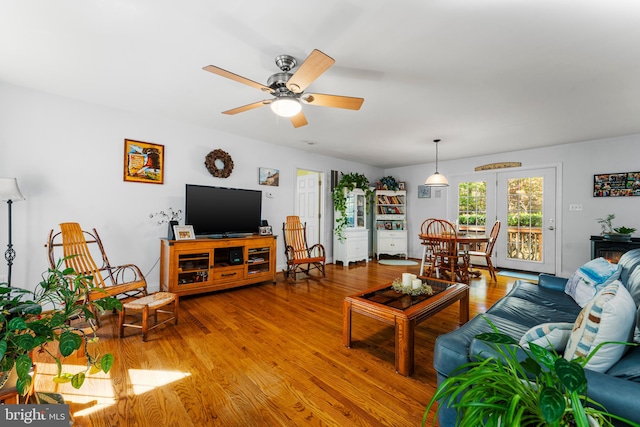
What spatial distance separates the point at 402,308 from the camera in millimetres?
2047

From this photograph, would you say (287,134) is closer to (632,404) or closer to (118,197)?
(118,197)

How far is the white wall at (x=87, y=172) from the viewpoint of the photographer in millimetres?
2914

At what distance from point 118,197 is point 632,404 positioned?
4419 mm

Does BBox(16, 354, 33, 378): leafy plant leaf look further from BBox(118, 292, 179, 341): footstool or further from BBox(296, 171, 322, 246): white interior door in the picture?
BBox(296, 171, 322, 246): white interior door

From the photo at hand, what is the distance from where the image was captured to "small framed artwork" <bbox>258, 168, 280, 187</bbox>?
484 centimetres

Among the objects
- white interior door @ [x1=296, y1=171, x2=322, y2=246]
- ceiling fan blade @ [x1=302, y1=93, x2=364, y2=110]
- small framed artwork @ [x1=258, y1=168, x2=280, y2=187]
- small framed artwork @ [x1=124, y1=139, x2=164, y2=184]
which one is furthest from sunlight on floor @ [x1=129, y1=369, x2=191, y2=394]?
white interior door @ [x1=296, y1=171, x2=322, y2=246]

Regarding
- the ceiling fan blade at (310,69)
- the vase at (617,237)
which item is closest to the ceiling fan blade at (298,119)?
the ceiling fan blade at (310,69)

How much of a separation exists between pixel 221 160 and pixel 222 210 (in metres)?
0.83

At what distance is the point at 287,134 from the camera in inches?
175

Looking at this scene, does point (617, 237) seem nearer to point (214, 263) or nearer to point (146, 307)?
point (214, 263)

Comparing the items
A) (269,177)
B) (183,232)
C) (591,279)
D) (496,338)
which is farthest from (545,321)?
(269,177)

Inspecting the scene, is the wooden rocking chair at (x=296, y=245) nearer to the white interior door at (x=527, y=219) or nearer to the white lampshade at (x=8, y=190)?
the white lampshade at (x=8, y=190)

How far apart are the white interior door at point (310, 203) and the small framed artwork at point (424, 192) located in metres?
2.51

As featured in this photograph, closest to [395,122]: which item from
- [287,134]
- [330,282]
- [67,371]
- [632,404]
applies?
[287,134]
